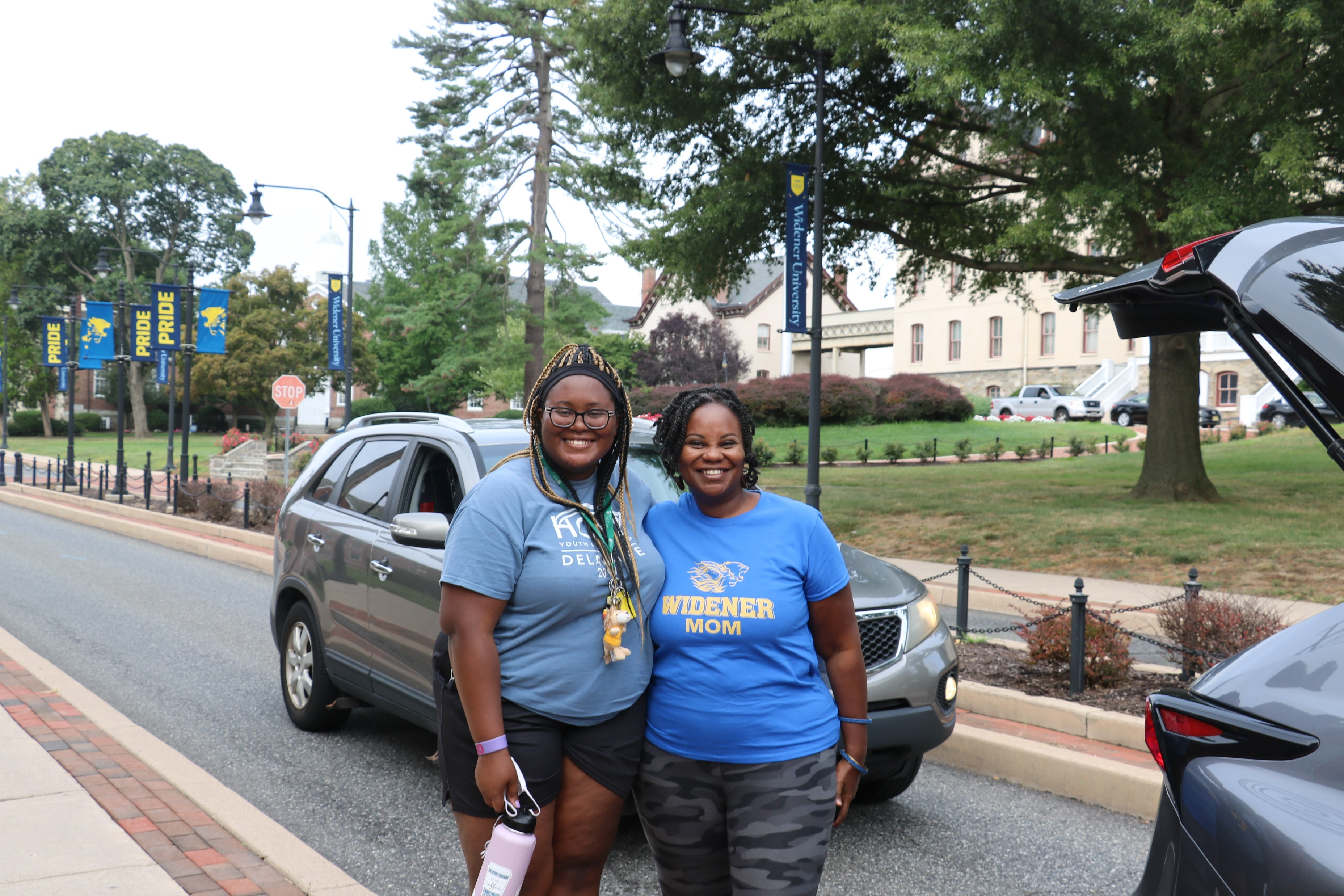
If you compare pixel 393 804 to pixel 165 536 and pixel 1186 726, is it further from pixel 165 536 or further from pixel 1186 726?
pixel 165 536

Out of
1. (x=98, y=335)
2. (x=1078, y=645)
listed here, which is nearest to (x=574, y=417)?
(x=1078, y=645)

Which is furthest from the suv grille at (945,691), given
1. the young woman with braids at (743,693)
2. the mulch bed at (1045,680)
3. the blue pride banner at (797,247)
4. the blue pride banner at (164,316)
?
the blue pride banner at (164,316)

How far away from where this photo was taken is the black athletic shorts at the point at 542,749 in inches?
99.1

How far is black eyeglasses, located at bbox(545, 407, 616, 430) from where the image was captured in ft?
8.70

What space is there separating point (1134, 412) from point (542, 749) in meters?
45.9

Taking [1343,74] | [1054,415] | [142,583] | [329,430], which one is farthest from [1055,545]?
[329,430]

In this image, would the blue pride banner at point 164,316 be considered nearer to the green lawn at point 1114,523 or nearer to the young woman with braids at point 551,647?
the green lawn at point 1114,523

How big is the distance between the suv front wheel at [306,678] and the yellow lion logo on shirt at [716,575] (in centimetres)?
413

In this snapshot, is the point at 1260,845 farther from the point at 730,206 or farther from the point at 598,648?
the point at 730,206

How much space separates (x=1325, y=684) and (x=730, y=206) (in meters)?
15.0

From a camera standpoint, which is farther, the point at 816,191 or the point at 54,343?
the point at 54,343

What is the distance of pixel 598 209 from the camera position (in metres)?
32.5

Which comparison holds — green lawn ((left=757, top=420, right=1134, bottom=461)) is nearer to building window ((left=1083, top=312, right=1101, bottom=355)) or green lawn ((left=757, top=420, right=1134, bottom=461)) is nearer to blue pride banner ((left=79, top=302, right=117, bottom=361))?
building window ((left=1083, top=312, right=1101, bottom=355))

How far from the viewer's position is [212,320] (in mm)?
27312
